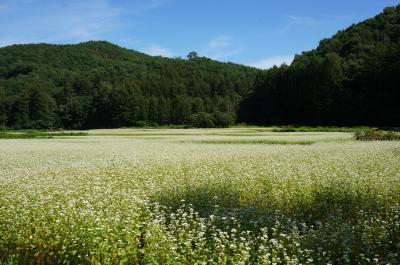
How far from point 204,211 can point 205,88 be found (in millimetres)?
132354

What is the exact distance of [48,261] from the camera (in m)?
7.46

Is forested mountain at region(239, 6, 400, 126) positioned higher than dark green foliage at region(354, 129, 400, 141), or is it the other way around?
forested mountain at region(239, 6, 400, 126)

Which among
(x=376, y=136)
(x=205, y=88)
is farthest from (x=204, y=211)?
(x=205, y=88)

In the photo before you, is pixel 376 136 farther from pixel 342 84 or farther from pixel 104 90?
pixel 104 90

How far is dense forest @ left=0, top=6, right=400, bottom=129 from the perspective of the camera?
246 feet

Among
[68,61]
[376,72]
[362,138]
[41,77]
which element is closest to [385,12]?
[376,72]

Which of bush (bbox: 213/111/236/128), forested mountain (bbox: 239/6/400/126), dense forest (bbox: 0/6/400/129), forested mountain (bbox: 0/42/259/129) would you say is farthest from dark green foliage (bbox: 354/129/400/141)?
forested mountain (bbox: 0/42/259/129)

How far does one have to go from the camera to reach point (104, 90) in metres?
122

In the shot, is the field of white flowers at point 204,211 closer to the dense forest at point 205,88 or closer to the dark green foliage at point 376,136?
the dark green foliage at point 376,136

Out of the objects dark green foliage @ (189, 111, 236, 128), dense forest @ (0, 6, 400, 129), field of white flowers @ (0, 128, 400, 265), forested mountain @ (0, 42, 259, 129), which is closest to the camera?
field of white flowers @ (0, 128, 400, 265)

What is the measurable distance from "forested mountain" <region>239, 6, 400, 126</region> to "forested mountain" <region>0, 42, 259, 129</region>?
1225 cm

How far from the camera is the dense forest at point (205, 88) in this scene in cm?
7512

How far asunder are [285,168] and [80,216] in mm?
9538

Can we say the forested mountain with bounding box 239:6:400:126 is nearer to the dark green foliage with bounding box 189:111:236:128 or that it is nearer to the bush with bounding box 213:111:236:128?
the bush with bounding box 213:111:236:128
